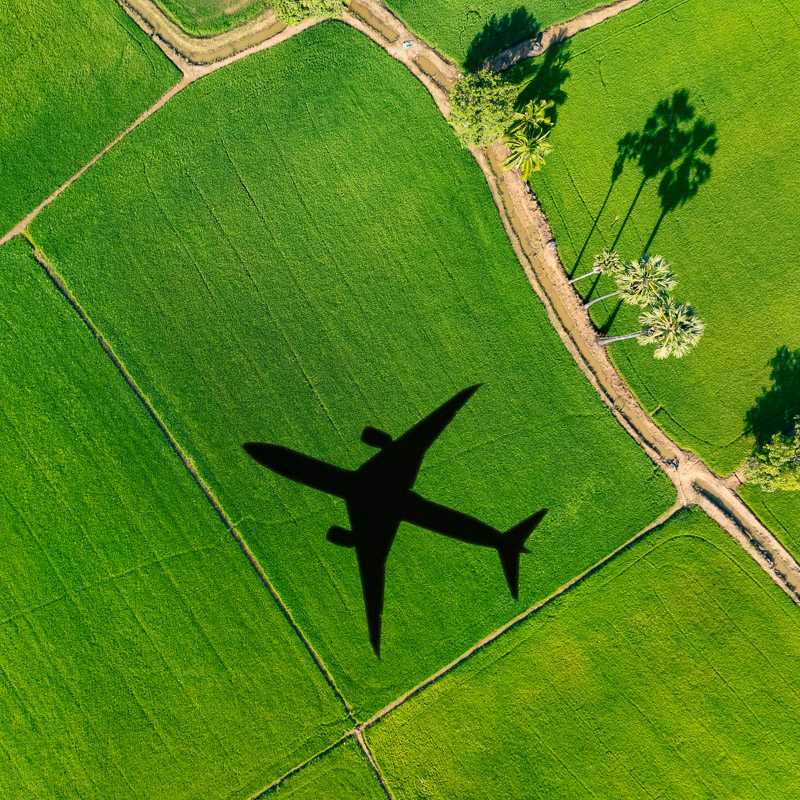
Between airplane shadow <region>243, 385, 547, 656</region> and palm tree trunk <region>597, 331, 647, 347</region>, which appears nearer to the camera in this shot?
palm tree trunk <region>597, 331, 647, 347</region>

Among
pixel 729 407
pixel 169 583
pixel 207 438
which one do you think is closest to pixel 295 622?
pixel 169 583

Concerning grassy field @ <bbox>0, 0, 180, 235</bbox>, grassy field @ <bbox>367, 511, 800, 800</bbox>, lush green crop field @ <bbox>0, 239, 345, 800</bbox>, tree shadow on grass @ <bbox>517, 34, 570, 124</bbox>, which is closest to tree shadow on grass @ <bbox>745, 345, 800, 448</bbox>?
grassy field @ <bbox>367, 511, 800, 800</bbox>

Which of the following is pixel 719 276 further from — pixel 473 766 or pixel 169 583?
pixel 169 583

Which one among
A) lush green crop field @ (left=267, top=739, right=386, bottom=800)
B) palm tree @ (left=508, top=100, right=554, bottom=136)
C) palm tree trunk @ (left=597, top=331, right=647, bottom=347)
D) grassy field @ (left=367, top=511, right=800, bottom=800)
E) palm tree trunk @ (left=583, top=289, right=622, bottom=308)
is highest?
palm tree @ (left=508, top=100, right=554, bottom=136)

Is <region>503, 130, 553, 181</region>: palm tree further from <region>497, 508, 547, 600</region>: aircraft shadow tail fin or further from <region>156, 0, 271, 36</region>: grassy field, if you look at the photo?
<region>497, 508, 547, 600</region>: aircraft shadow tail fin

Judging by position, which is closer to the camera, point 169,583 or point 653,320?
point 653,320

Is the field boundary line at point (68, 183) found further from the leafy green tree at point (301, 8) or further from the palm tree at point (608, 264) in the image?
the palm tree at point (608, 264)
